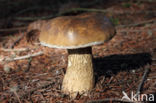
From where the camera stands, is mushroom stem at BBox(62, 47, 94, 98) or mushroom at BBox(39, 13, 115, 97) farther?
mushroom stem at BBox(62, 47, 94, 98)

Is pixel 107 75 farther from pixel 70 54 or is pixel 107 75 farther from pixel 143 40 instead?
pixel 143 40

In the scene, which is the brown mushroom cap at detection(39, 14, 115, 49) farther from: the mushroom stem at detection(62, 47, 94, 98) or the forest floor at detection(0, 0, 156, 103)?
the forest floor at detection(0, 0, 156, 103)

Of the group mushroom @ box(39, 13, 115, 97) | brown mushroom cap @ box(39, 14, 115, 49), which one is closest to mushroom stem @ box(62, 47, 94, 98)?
mushroom @ box(39, 13, 115, 97)

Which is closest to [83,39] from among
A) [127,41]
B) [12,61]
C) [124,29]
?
[12,61]

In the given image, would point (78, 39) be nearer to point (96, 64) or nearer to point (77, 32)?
point (77, 32)

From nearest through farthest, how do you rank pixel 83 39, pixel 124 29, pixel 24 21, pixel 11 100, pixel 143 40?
pixel 83 39 → pixel 11 100 → pixel 143 40 → pixel 124 29 → pixel 24 21

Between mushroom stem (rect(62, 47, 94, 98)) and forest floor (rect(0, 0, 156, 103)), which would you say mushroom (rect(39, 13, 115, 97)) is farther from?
forest floor (rect(0, 0, 156, 103))

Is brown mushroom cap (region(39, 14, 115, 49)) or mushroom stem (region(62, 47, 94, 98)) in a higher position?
brown mushroom cap (region(39, 14, 115, 49))

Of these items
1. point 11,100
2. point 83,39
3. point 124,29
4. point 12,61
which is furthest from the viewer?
point 124,29
